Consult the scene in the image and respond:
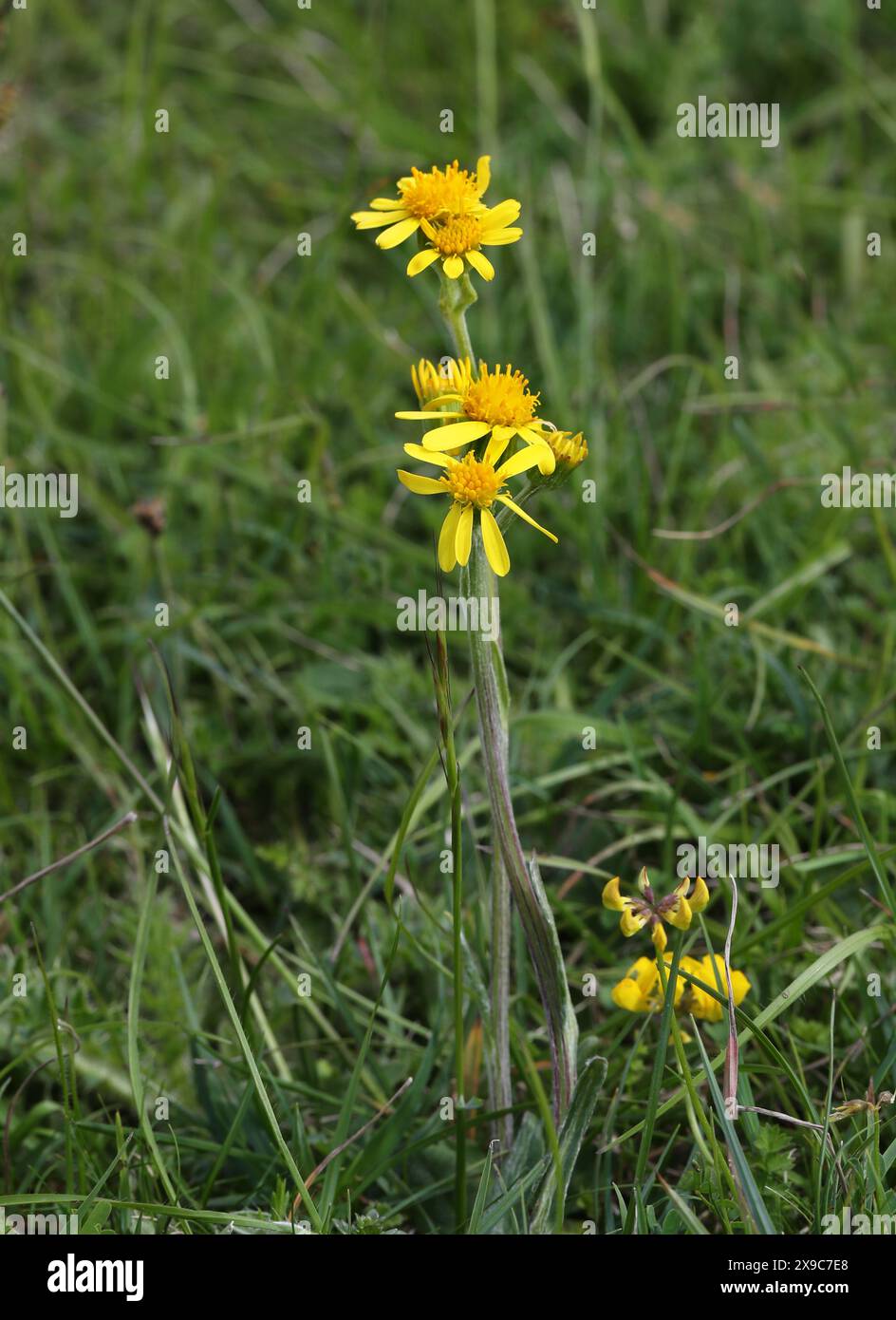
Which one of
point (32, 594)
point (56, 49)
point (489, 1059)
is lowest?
point (489, 1059)

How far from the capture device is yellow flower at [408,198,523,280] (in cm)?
167

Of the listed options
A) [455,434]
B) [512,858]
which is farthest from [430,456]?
[512,858]

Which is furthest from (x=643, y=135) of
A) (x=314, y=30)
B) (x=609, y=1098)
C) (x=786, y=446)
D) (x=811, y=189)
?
(x=609, y=1098)

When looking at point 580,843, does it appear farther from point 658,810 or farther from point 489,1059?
point 489,1059

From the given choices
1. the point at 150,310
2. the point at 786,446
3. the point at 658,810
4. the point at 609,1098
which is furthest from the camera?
the point at 150,310

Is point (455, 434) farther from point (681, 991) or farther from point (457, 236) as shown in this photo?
point (681, 991)

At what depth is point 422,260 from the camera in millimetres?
1668

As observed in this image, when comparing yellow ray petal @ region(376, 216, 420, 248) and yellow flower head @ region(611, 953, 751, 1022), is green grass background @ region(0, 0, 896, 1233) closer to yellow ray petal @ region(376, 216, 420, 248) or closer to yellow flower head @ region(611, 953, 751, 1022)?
yellow flower head @ region(611, 953, 751, 1022)

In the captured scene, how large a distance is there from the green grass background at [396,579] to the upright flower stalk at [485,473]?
0.18m

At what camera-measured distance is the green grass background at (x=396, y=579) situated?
2072mm

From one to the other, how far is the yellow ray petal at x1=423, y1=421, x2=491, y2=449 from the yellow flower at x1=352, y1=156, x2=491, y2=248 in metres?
0.28

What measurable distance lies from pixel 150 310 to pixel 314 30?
1589 millimetres

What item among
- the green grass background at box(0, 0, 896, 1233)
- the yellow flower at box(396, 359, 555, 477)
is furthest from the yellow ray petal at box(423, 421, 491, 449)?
the green grass background at box(0, 0, 896, 1233)

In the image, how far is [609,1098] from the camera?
6.78ft
